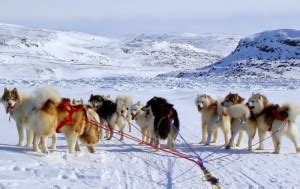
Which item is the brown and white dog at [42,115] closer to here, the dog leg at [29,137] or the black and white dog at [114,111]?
the dog leg at [29,137]

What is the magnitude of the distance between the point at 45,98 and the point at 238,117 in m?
3.55

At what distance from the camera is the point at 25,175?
621 cm

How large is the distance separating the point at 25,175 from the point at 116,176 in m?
1.20

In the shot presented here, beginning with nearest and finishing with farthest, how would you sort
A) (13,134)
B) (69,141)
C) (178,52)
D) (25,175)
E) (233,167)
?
1. (25,175)
2. (233,167)
3. (69,141)
4. (13,134)
5. (178,52)

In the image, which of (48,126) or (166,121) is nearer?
(48,126)

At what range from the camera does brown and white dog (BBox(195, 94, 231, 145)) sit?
29.9 feet

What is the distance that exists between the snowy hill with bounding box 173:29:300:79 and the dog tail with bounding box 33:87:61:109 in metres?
36.8

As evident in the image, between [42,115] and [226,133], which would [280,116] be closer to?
[226,133]

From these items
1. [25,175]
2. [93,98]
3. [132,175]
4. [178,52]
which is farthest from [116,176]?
[178,52]

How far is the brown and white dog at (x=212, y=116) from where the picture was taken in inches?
359

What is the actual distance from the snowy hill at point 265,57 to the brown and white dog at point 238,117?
3453 cm

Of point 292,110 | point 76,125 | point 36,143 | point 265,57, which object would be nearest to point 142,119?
point 76,125

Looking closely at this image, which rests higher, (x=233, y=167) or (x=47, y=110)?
(x=47, y=110)

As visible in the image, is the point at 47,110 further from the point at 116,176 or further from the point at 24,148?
the point at 116,176
